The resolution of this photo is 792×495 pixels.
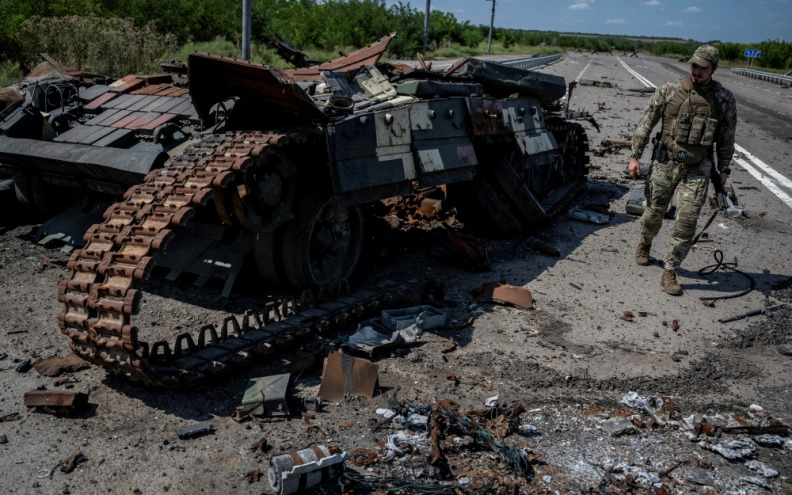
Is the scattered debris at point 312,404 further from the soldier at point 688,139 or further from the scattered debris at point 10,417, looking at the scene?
the soldier at point 688,139

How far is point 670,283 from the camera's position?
7246 mm

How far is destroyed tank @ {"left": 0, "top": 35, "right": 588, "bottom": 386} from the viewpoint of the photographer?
4.68m

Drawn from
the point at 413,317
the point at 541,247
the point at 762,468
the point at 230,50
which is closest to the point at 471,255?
the point at 541,247

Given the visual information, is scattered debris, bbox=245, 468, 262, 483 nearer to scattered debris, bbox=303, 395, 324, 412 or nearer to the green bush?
scattered debris, bbox=303, 395, 324, 412

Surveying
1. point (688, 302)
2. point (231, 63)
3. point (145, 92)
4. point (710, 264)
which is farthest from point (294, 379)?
point (710, 264)

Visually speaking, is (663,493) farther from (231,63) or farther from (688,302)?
(231,63)

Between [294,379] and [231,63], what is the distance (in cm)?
250

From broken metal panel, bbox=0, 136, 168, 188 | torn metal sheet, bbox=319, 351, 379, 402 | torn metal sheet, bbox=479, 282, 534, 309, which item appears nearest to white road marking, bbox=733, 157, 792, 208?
torn metal sheet, bbox=479, 282, 534, 309

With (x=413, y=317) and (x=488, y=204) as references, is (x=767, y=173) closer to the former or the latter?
(x=488, y=204)

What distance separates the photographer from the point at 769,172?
44.8 ft

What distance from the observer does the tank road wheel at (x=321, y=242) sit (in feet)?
20.4

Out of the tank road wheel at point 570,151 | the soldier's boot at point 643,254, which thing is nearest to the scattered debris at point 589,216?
the tank road wheel at point 570,151

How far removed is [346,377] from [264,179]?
1748mm

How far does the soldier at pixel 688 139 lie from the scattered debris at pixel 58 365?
18.1 ft
